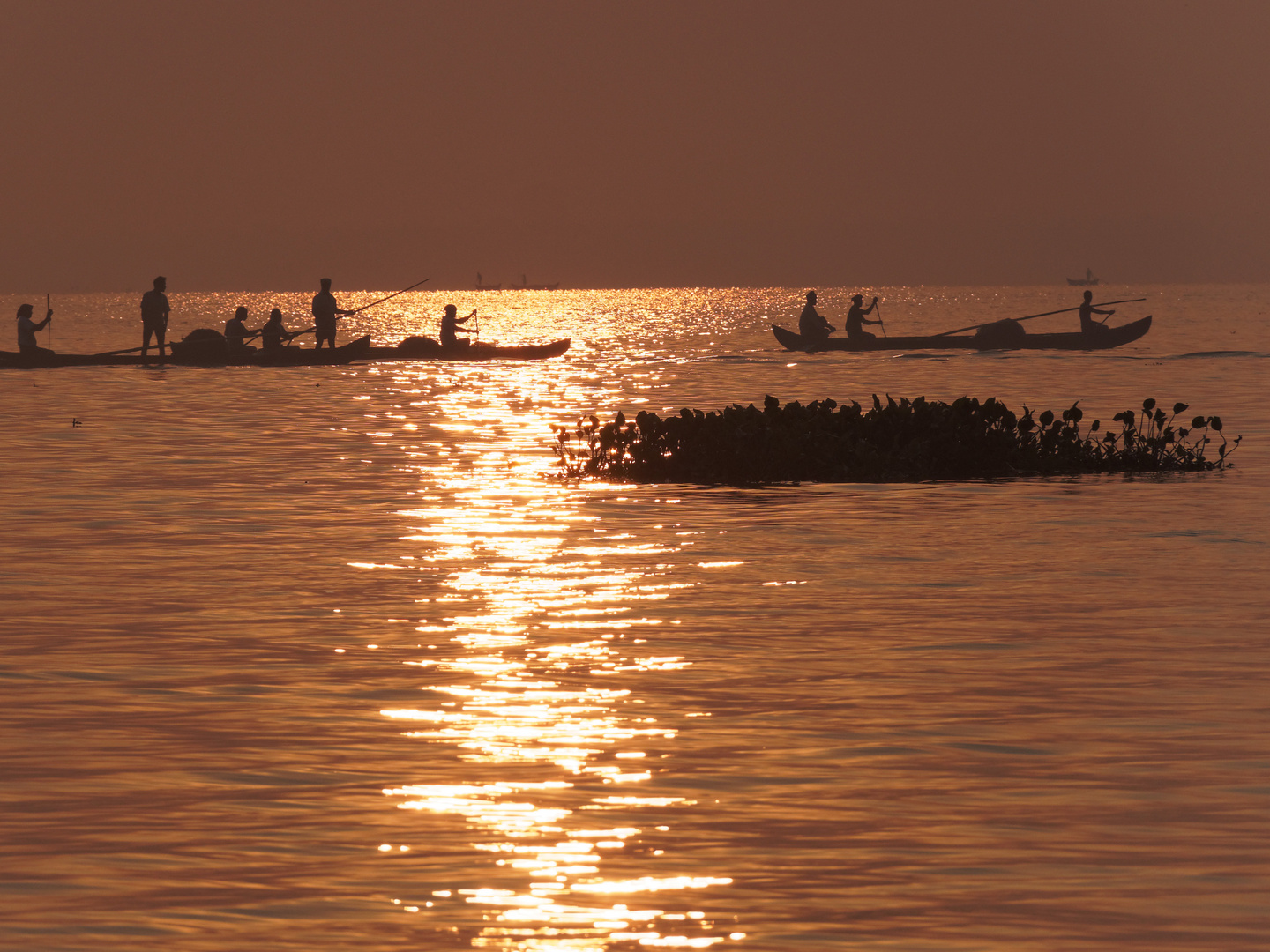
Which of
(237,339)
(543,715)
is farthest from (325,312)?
(543,715)

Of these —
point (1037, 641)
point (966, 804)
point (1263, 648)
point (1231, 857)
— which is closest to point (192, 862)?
point (966, 804)

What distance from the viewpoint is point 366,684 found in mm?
11023

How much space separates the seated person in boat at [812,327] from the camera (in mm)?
60062

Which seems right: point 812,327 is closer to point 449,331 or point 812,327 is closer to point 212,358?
point 449,331

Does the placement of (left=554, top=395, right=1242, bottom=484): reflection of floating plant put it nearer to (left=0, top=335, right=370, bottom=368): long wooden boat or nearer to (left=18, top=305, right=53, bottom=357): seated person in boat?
(left=0, top=335, right=370, bottom=368): long wooden boat

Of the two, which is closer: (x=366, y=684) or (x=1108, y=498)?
(x=366, y=684)

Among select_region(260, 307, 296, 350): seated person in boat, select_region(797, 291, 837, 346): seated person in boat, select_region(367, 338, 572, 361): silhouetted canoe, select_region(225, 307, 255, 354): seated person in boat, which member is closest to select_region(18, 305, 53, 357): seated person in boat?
select_region(225, 307, 255, 354): seated person in boat

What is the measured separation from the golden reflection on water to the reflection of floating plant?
3.16 m

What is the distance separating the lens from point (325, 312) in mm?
52719

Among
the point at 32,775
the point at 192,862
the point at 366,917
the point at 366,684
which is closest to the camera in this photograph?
the point at 366,917

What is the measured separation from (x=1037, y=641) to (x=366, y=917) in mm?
6739

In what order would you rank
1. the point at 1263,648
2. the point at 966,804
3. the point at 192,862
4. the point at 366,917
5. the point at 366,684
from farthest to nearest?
the point at 1263,648 < the point at 366,684 < the point at 966,804 < the point at 192,862 < the point at 366,917

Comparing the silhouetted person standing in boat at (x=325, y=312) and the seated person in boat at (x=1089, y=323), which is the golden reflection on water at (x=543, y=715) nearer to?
the silhouetted person standing in boat at (x=325, y=312)

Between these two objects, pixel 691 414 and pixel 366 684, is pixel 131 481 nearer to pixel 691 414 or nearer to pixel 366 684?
pixel 691 414
